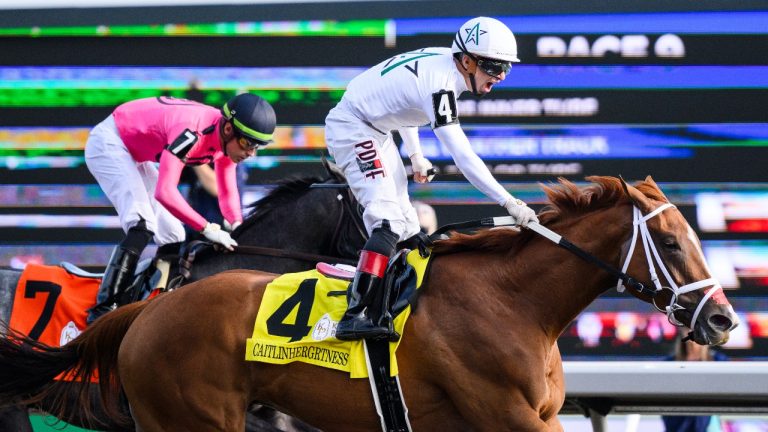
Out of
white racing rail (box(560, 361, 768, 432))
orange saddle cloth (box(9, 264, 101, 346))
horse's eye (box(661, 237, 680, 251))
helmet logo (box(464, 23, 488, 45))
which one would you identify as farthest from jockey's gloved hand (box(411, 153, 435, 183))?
orange saddle cloth (box(9, 264, 101, 346))

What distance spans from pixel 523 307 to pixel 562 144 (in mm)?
2439

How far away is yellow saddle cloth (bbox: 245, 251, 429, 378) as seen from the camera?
3.66m

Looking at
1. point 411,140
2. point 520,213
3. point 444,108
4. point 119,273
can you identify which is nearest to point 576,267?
point 520,213

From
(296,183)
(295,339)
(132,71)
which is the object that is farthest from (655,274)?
(132,71)

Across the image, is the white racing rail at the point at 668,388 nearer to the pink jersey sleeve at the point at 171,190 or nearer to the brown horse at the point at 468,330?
the brown horse at the point at 468,330

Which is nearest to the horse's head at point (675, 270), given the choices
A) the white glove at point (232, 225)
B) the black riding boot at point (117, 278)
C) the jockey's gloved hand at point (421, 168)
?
the jockey's gloved hand at point (421, 168)

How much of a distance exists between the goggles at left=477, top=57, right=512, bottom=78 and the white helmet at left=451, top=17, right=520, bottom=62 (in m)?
0.02

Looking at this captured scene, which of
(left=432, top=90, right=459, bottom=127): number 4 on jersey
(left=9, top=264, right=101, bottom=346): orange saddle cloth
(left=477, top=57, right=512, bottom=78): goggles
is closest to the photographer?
(left=432, top=90, right=459, bottom=127): number 4 on jersey

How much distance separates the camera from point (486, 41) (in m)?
3.76

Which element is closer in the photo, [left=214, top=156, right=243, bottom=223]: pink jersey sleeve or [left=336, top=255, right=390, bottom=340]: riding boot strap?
[left=336, top=255, right=390, bottom=340]: riding boot strap

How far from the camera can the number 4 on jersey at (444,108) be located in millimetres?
3684

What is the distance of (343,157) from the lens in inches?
159

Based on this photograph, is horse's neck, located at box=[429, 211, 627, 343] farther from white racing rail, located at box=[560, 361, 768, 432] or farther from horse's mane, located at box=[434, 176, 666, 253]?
white racing rail, located at box=[560, 361, 768, 432]

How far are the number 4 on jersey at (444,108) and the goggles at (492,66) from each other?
0.18 meters
